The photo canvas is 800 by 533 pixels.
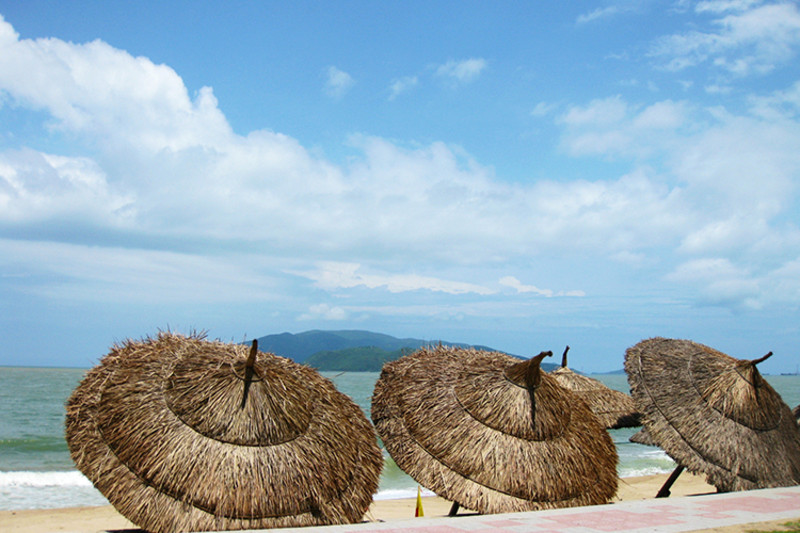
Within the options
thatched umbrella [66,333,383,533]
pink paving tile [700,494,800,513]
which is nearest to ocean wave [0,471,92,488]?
thatched umbrella [66,333,383,533]

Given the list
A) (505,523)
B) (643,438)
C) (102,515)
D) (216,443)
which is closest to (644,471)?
(643,438)

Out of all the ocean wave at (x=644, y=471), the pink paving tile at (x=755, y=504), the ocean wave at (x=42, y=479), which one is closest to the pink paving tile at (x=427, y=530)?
the pink paving tile at (x=755, y=504)

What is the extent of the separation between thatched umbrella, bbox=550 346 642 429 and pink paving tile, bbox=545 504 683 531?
15.6 ft

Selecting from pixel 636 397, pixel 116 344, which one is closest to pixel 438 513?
pixel 636 397

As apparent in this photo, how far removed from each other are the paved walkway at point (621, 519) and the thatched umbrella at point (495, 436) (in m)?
0.49

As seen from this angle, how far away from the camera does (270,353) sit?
8.95 meters

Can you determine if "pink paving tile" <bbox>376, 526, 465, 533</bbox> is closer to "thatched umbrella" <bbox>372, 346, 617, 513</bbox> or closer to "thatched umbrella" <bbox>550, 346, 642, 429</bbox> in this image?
"thatched umbrella" <bbox>372, 346, 617, 513</bbox>

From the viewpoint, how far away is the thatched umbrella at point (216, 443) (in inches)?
283

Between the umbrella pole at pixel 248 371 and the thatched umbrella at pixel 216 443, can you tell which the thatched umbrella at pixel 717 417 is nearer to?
the thatched umbrella at pixel 216 443

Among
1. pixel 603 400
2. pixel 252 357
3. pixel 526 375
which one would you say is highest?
pixel 252 357

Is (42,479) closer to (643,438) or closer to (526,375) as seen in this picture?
(526,375)

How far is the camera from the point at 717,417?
12.2m

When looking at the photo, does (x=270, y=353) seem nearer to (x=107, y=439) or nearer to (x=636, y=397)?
(x=107, y=439)

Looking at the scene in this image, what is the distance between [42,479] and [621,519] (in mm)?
18191
